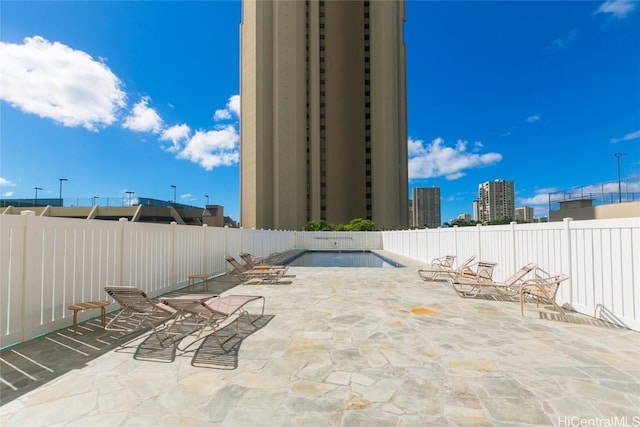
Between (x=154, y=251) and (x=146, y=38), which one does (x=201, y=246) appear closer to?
(x=154, y=251)

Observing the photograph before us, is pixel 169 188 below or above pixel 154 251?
above

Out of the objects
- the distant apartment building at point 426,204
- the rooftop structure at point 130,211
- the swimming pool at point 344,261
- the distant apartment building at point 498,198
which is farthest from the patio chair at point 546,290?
the distant apartment building at point 426,204

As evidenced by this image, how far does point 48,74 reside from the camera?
56.1 ft

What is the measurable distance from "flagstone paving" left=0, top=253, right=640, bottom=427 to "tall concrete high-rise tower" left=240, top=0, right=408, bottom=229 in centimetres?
4129

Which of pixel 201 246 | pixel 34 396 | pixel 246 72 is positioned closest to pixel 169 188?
pixel 246 72

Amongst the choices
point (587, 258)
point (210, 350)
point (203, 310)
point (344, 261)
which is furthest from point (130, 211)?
point (587, 258)

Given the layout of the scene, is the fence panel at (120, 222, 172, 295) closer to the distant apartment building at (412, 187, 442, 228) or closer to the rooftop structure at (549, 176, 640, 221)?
the rooftop structure at (549, 176, 640, 221)

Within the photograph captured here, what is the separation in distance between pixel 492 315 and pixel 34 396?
5.71 meters

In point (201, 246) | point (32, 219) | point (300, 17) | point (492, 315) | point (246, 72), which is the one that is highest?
point (300, 17)

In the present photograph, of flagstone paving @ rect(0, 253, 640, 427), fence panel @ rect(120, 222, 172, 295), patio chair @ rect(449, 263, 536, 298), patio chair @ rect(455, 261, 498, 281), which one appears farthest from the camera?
patio chair @ rect(455, 261, 498, 281)

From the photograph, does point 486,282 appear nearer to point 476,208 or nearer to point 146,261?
point 146,261

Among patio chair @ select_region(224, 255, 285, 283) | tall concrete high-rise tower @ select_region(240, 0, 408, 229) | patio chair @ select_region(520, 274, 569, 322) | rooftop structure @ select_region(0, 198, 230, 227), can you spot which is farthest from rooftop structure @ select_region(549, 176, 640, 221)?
rooftop structure @ select_region(0, 198, 230, 227)

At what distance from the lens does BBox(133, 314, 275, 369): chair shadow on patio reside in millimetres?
3143

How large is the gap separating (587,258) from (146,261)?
7.78m
